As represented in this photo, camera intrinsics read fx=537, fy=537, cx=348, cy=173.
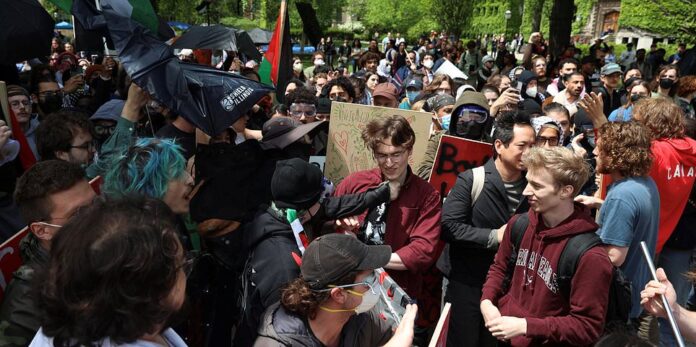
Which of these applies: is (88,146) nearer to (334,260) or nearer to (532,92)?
(334,260)

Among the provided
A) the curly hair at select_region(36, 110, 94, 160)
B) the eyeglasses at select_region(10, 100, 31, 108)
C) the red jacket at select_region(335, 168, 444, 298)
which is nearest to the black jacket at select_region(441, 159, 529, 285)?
the red jacket at select_region(335, 168, 444, 298)

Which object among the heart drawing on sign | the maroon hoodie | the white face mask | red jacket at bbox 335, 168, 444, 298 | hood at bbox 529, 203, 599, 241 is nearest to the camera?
the maroon hoodie

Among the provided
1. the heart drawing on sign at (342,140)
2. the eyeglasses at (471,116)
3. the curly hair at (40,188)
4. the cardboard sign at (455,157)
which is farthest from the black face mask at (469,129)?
the curly hair at (40,188)

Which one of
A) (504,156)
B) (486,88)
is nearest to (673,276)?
(504,156)

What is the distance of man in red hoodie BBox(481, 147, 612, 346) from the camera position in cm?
249

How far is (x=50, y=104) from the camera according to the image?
5883 mm

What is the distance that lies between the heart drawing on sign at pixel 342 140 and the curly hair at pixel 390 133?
46.9 inches

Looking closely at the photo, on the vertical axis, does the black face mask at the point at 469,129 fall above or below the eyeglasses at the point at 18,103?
below

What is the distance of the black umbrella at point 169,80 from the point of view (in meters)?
2.99

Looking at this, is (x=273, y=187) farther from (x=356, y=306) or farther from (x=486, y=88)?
(x=486, y=88)

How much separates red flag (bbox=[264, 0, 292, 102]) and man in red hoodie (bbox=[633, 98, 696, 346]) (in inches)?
130

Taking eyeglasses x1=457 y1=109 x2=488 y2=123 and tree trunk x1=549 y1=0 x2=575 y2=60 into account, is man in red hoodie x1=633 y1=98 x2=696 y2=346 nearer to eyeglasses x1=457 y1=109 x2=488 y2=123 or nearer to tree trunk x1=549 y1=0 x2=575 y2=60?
eyeglasses x1=457 y1=109 x2=488 y2=123

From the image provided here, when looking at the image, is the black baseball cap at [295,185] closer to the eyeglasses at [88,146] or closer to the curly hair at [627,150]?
the eyeglasses at [88,146]

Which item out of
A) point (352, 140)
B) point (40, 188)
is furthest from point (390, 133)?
point (40, 188)
